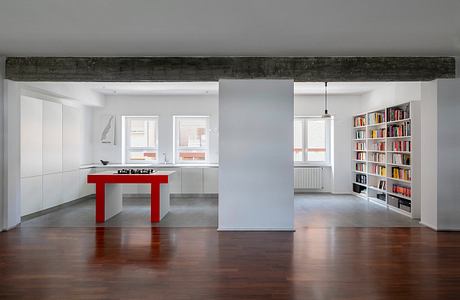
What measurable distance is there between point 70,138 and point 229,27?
5.34 m

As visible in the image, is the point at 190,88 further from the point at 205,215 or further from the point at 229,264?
the point at 229,264

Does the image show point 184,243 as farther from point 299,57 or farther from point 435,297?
point 299,57

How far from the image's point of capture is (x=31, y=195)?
6281 millimetres

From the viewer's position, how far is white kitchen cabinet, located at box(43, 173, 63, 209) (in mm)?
6721

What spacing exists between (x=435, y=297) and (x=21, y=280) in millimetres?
3953

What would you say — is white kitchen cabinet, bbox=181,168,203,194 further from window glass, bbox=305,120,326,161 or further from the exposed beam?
the exposed beam

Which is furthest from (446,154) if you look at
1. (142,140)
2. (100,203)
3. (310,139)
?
(142,140)

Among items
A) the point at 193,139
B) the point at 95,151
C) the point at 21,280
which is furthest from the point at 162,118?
the point at 21,280

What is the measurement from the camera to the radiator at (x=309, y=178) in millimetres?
9211

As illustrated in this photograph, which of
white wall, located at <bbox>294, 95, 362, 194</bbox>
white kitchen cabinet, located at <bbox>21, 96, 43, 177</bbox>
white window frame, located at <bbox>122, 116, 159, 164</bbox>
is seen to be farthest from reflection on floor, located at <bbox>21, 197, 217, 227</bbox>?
white wall, located at <bbox>294, 95, 362, 194</bbox>

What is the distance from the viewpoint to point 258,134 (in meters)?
5.35

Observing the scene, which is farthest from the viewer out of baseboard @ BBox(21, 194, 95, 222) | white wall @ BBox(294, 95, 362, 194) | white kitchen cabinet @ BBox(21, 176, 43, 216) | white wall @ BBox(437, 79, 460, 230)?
white wall @ BBox(294, 95, 362, 194)

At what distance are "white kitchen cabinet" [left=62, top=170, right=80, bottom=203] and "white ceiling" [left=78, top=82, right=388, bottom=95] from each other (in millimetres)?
2138

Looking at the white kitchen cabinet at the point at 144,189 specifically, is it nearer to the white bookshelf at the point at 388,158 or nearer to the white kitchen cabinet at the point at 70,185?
the white kitchen cabinet at the point at 70,185
